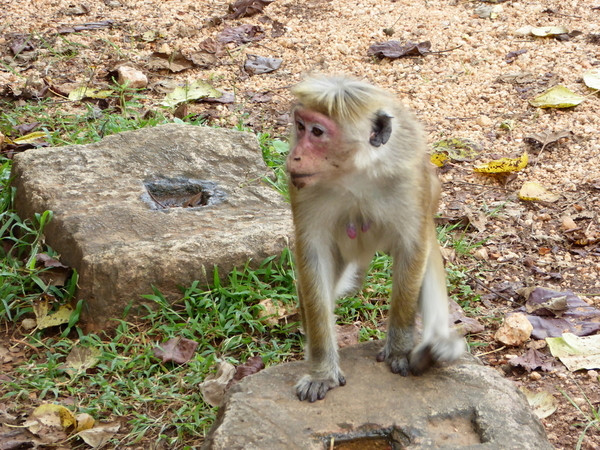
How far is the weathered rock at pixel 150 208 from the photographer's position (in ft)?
15.2

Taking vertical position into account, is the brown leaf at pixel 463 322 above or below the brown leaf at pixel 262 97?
below

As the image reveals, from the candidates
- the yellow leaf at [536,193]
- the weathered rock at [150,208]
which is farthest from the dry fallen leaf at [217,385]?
the yellow leaf at [536,193]

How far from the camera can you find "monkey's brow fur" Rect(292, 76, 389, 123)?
3297mm

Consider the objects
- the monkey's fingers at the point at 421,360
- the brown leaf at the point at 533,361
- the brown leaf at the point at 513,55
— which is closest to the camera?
the monkey's fingers at the point at 421,360

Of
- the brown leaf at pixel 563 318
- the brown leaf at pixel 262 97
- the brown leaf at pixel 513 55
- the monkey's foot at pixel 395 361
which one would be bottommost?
the brown leaf at pixel 563 318

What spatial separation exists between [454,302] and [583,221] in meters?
1.41

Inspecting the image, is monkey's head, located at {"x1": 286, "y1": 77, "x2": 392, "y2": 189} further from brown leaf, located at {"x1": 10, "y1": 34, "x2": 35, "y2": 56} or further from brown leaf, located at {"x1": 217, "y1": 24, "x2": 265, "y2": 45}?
brown leaf, located at {"x1": 10, "y1": 34, "x2": 35, "y2": 56}

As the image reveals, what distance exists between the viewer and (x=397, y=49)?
8.11m

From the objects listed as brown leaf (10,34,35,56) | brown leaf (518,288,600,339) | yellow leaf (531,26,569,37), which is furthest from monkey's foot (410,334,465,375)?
brown leaf (10,34,35,56)

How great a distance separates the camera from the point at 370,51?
813 cm

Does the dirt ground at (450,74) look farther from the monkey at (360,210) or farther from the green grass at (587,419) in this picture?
the monkey at (360,210)

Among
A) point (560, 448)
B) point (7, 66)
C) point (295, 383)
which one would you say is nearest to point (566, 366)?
point (560, 448)

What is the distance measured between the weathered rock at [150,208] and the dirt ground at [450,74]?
126 cm

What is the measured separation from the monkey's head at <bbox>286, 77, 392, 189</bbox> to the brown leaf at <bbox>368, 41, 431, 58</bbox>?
4.77 meters
